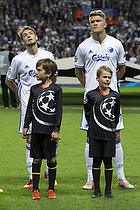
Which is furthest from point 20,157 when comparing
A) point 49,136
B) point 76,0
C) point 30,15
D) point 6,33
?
point 76,0

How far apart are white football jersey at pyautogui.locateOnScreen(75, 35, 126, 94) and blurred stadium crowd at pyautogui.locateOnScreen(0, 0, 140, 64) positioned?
25536 mm

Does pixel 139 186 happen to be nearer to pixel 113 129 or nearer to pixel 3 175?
pixel 113 129

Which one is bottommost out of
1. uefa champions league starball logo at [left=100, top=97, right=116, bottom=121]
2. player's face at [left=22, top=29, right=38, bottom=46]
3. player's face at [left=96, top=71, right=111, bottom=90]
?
uefa champions league starball logo at [left=100, top=97, right=116, bottom=121]

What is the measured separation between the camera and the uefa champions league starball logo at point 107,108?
4988 mm

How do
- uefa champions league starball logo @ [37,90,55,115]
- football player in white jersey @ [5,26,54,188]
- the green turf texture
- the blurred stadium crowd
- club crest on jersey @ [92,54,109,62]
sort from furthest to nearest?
the blurred stadium crowd < football player in white jersey @ [5,26,54,188] < club crest on jersey @ [92,54,109,62] < uefa champions league starball logo @ [37,90,55,115] < the green turf texture

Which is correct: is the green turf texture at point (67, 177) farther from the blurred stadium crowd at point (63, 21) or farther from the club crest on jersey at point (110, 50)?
the blurred stadium crowd at point (63, 21)

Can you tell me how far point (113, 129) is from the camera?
5020 millimetres

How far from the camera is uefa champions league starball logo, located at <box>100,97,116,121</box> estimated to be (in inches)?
196

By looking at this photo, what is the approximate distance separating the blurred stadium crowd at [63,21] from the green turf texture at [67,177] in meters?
22.2

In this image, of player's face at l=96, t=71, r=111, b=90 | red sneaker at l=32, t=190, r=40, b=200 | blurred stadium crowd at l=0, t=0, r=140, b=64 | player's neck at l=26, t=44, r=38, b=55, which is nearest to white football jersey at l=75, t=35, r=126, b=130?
player's face at l=96, t=71, r=111, b=90

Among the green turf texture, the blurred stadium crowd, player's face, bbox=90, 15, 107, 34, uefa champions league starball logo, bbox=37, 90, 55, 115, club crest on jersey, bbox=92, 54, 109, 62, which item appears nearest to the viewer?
the green turf texture

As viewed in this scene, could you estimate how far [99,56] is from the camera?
550 centimetres

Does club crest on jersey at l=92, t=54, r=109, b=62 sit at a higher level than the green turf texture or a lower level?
higher

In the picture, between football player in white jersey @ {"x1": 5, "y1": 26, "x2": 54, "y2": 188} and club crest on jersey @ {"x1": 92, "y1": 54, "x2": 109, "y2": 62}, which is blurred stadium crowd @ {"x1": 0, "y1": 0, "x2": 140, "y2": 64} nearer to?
football player in white jersey @ {"x1": 5, "y1": 26, "x2": 54, "y2": 188}
